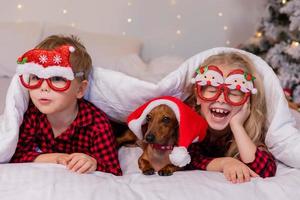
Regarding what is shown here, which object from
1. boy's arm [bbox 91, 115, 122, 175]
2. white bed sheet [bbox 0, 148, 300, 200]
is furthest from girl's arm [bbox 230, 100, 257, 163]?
boy's arm [bbox 91, 115, 122, 175]

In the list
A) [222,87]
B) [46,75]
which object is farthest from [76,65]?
[222,87]

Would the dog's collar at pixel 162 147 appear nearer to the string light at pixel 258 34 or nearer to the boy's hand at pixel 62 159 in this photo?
the boy's hand at pixel 62 159

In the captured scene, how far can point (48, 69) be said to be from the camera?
124 cm

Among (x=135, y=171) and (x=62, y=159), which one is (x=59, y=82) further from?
(x=135, y=171)

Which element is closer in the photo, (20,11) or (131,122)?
(131,122)

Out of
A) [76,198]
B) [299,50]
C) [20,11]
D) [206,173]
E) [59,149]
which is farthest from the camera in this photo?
[20,11]

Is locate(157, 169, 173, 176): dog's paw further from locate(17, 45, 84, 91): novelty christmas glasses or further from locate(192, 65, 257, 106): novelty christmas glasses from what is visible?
locate(17, 45, 84, 91): novelty christmas glasses

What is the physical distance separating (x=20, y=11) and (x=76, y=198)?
2160mm

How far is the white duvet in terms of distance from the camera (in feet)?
3.45

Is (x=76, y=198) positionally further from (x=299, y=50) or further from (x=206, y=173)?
(x=299, y=50)

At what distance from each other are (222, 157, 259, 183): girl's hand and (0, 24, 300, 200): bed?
0.02 meters

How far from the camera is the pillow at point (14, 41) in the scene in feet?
8.03

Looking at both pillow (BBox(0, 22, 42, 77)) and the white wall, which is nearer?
pillow (BBox(0, 22, 42, 77))

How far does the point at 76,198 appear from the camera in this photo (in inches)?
39.9
